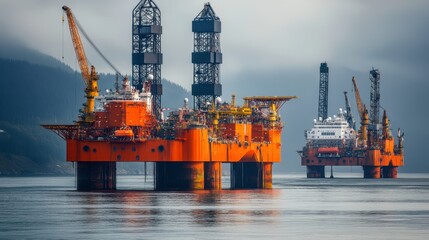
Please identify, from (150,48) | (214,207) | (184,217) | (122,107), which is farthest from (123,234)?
(150,48)

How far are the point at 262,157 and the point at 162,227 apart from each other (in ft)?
266

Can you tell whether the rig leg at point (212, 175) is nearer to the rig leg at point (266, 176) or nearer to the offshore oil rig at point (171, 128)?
the offshore oil rig at point (171, 128)

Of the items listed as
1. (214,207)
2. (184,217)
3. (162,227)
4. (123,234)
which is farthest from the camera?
(214,207)

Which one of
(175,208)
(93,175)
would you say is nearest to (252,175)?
(93,175)

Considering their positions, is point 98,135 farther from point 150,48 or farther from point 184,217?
point 184,217

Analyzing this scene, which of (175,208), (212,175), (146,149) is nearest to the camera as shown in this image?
(175,208)

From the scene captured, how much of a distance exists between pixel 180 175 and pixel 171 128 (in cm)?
628

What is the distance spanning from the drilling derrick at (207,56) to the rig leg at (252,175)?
10.2 metres

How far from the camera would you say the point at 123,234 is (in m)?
81.9

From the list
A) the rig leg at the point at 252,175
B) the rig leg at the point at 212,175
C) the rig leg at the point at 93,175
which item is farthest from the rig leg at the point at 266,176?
the rig leg at the point at 93,175

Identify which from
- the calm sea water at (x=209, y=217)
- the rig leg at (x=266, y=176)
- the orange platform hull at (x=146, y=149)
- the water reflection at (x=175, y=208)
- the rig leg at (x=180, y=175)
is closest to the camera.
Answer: the calm sea water at (x=209, y=217)

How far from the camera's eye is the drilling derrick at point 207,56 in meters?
176

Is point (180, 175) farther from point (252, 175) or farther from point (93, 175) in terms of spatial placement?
point (252, 175)

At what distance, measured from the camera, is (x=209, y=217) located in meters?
98.4
